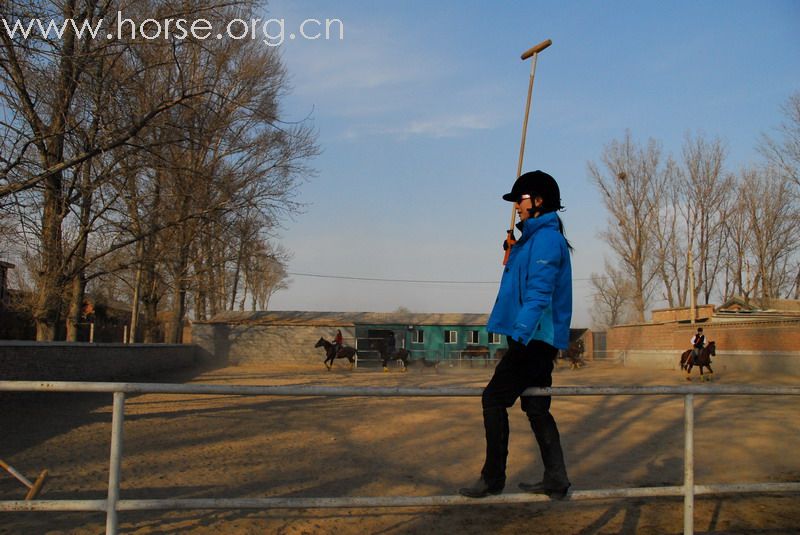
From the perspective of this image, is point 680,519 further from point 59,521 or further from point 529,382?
point 59,521

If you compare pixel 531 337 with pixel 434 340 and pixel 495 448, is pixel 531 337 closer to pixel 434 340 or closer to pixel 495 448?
pixel 495 448

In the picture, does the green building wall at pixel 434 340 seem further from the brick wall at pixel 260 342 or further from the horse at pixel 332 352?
the horse at pixel 332 352

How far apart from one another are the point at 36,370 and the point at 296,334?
2563 cm

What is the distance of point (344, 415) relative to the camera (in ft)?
42.9

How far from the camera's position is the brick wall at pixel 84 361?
13.2 m

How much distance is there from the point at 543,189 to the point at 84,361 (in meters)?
16.2

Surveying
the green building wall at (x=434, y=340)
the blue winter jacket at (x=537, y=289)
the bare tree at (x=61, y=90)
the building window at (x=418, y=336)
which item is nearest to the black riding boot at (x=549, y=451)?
the blue winter jacket at (x=537, y=289)

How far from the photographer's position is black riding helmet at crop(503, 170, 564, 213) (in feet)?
13.0

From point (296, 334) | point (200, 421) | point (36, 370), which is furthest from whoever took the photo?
point (296, 334)

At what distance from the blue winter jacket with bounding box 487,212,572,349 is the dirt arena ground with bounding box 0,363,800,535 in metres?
1.99

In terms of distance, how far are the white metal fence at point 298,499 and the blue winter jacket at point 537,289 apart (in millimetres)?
354

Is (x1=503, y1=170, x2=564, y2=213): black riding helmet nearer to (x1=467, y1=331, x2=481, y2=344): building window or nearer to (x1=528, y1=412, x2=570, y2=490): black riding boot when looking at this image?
(x1=528, y1=412, x2=570, y2=490): black riding boot

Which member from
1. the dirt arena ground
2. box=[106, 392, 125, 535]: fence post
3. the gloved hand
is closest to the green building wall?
the dirt arena ground

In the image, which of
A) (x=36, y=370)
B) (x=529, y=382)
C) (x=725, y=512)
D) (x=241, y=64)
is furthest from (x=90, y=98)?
(x=241, y=64)
